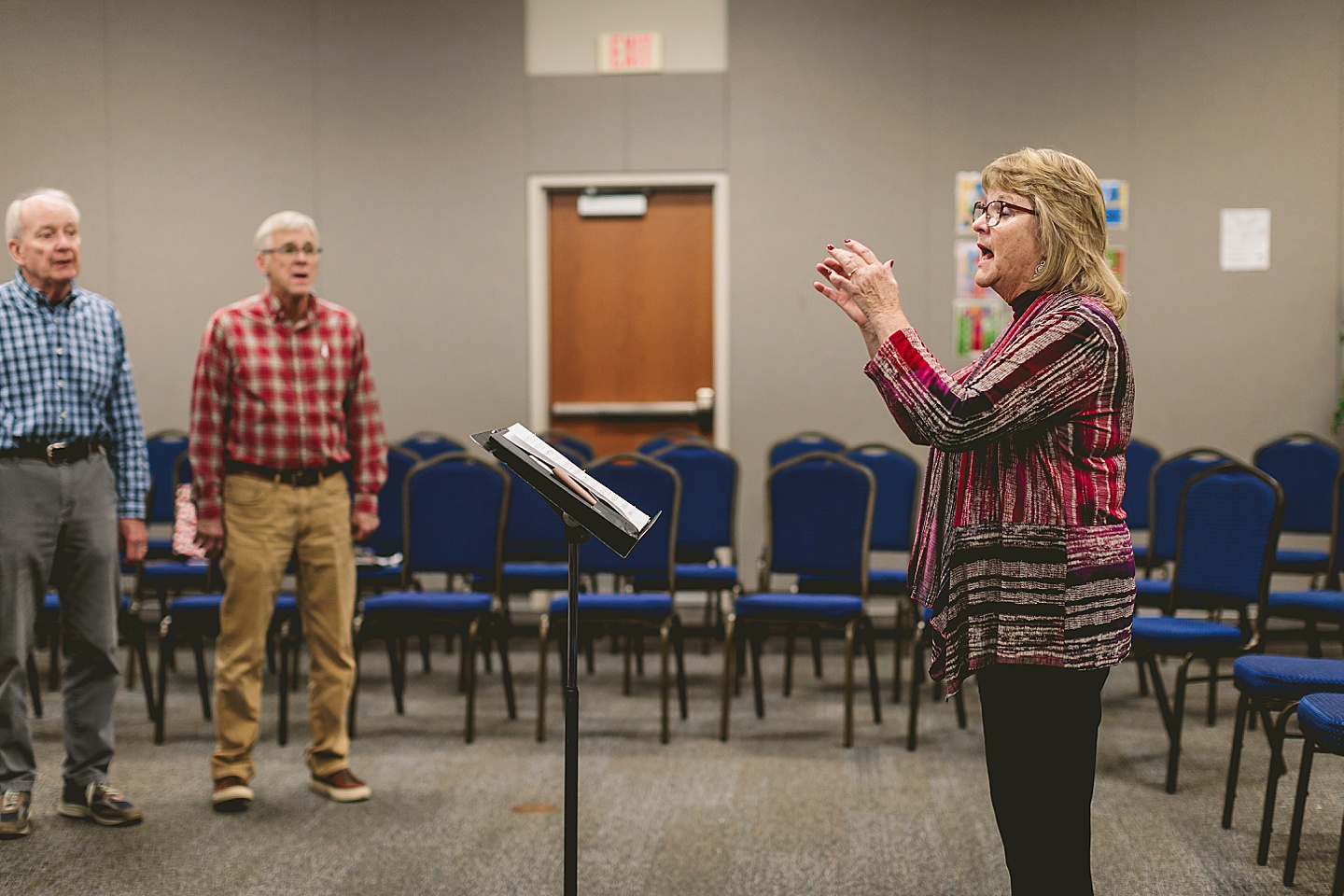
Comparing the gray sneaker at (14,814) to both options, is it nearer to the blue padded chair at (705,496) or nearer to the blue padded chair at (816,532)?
the blue padded chair at (816,532)

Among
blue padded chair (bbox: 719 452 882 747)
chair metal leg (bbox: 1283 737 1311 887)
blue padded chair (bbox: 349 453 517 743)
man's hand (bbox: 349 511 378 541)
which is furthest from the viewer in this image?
blue padded chair (bbox: 349 453 517 743)

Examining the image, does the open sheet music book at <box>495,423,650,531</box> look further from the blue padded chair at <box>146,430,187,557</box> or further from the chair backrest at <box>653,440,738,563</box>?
the blue padded chair at <box>146,430,187,557</box>

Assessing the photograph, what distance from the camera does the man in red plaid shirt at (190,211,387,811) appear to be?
10.6 ft

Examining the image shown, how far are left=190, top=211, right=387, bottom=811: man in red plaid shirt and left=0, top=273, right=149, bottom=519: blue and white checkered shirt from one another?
0.67 ft

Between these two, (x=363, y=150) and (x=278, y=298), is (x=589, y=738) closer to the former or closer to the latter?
(x=278, y=298)

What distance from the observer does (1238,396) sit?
644cm

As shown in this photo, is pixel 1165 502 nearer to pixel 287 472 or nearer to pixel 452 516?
pixel 452 516

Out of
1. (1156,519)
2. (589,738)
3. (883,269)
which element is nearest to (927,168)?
(1156,519)

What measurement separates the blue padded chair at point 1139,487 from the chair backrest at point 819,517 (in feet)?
4.81

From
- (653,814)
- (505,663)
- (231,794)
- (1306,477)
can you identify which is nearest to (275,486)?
(231,794)

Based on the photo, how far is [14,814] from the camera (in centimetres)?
302

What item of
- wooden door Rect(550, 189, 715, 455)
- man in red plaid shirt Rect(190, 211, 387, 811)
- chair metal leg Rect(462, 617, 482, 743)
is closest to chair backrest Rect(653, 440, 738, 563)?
chair metal leg Rect(462, 617, 482, 743)

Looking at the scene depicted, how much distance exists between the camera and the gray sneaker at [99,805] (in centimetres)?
311

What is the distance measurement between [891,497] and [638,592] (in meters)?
1.36
